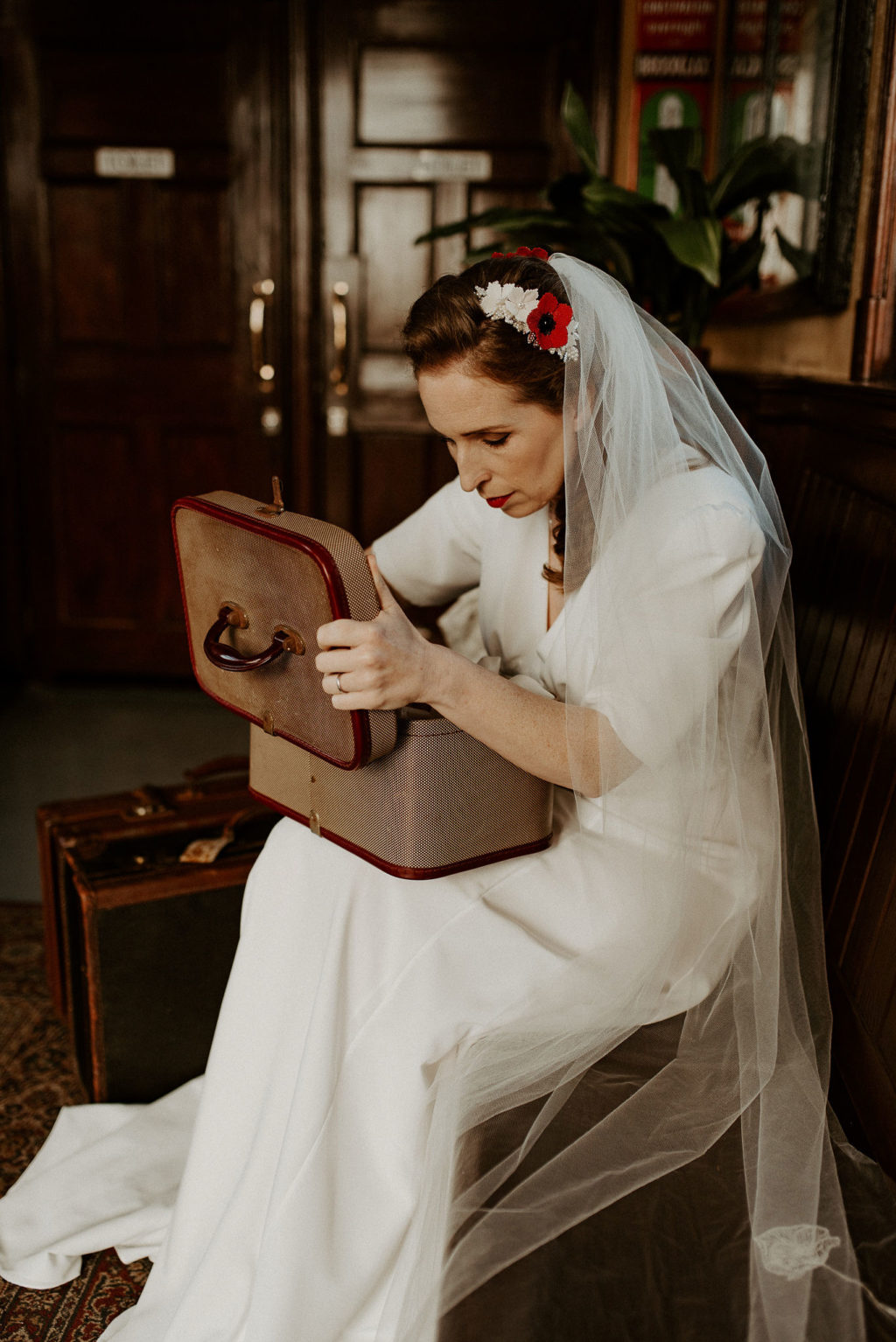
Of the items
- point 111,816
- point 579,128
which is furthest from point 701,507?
point 579,128

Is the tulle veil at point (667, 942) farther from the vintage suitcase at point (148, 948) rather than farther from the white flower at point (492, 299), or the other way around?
the vintage suitcase at point (148, 948)

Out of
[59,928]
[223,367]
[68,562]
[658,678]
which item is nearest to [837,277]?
[658,678]

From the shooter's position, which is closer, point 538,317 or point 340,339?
point 538,317

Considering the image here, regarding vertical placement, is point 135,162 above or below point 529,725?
above

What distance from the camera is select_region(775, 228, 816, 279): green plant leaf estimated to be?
215 cm

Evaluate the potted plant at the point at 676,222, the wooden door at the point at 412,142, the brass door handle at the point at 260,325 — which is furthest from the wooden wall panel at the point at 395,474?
the potted plant at the point at 676,222

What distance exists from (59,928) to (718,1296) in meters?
1.40

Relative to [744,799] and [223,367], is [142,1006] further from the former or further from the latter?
[223,367]

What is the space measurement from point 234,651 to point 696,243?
134 centimetres

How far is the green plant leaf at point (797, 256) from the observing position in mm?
2146

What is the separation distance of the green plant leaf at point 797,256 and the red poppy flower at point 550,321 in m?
1.00

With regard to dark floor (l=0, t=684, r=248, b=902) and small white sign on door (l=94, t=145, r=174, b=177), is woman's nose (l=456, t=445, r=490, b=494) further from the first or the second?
small white sign on door (l=94, t=145, r=174, b=177)

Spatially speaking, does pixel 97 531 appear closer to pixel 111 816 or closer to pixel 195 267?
pixel 195 267

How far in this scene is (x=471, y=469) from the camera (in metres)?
1.47
